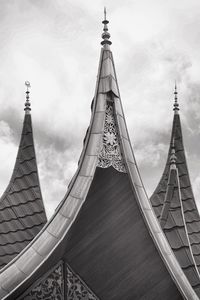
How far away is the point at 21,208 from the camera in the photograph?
43.5 ft

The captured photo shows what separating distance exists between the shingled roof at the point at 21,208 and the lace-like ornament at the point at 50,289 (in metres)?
3.47

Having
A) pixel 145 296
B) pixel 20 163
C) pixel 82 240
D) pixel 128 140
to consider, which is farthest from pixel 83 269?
pixel 20 163

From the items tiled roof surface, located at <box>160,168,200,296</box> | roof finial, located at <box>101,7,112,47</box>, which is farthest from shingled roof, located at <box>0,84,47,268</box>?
roof finial, located at <box>101,7,112,47</box>

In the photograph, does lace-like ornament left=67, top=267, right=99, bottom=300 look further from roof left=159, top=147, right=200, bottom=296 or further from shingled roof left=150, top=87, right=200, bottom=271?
shingled roof left=150, top=87, right=200, bottom=271

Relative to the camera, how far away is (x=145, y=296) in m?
9.34

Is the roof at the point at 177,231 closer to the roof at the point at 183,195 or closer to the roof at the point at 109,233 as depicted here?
the roof at the point at 183,195

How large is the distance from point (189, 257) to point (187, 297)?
167cm

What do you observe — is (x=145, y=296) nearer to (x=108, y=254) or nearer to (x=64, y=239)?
(x=108, y=254)

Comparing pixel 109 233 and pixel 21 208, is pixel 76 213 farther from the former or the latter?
pixel 21 208

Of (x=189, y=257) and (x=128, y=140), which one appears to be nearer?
(x=128, y=140)

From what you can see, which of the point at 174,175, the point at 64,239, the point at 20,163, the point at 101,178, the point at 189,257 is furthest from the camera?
the point at 20,163

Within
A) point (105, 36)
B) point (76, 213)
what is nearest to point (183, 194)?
point (105, 36)

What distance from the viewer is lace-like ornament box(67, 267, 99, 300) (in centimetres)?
888

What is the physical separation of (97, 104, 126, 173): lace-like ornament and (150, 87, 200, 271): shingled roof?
3.45 meters
